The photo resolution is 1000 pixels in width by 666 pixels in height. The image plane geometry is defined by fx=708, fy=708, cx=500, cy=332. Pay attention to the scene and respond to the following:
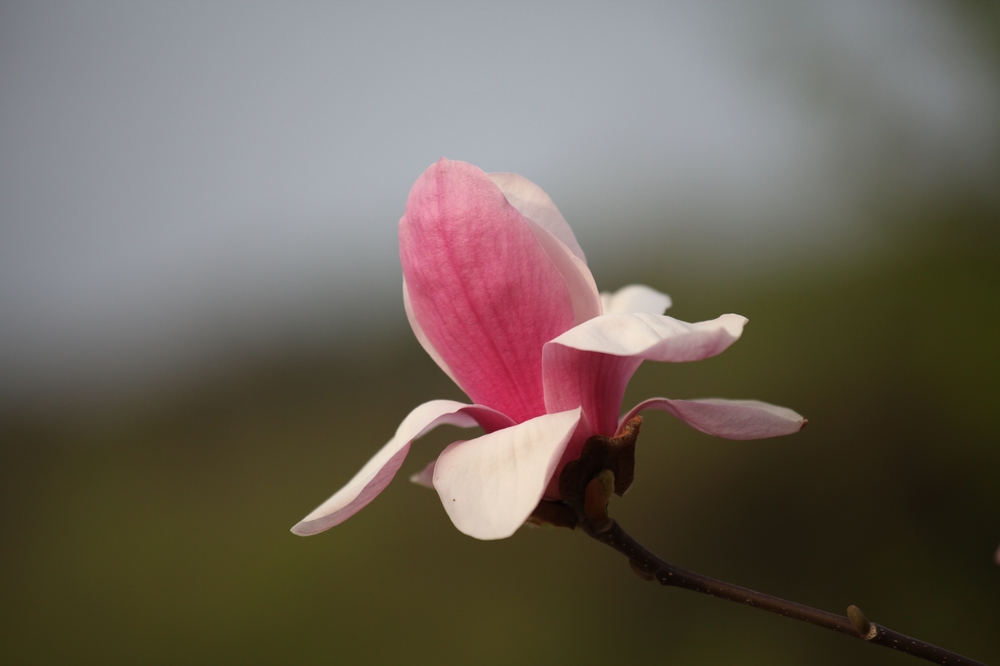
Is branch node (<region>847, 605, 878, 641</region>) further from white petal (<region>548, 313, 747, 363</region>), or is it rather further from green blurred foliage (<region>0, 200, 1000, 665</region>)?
green blurred foliage (<region>0, 200, 1000, 665</region>)

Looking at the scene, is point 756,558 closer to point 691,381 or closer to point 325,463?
point 691,381

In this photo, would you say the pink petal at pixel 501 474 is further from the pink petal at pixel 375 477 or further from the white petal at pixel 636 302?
the white petal at pixel 636 302

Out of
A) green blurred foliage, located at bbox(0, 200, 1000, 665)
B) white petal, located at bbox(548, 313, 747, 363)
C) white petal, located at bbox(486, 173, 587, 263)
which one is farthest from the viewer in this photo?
green blurred foliage, located at bbox(0, 200, 1000, 665)

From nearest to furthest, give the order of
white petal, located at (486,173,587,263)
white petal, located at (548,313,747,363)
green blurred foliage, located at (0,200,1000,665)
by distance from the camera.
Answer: white petal, located at (548,313,747,363), white petal, located at (486,173,587,263), green blurred foliage, located at (0,200,1000,665)

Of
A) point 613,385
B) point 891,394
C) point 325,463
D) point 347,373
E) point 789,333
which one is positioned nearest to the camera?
point 613,385

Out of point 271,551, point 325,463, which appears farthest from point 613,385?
point 325,463

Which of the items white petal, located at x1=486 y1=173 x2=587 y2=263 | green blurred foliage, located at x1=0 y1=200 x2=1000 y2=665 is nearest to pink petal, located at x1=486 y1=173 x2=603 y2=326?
white petal, located at x1=486 y1=173 x2=587 y2=263
